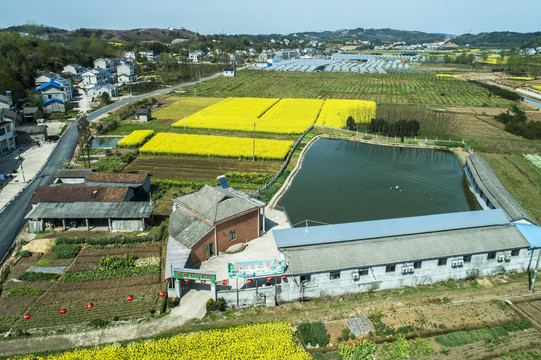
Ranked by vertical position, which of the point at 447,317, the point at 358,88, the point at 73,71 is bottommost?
the point at 447,317

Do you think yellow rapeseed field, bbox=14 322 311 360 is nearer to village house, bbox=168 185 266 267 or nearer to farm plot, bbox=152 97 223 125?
village house, bbox=168 185 266 267

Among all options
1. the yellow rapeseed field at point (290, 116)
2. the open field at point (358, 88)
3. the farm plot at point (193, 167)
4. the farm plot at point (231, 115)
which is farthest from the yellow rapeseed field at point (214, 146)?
the open field at point (358, 88)

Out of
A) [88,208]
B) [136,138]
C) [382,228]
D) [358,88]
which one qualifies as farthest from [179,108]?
[382,228]

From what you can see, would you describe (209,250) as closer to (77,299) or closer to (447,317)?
(77,299)

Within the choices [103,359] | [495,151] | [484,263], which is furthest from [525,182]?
[103,359]

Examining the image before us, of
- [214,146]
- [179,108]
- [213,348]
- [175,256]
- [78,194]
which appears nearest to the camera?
[213,348]
